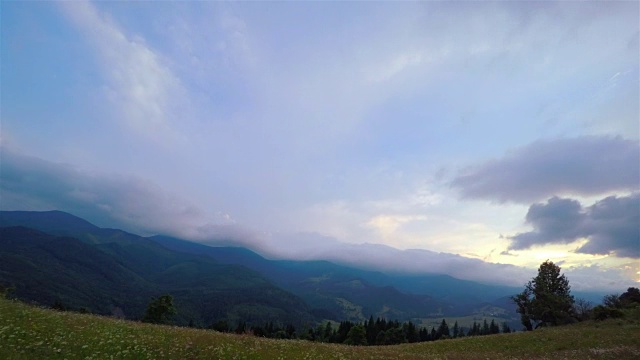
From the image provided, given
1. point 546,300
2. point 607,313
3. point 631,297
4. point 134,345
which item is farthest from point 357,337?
point 134,345

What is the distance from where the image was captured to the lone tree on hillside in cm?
6762

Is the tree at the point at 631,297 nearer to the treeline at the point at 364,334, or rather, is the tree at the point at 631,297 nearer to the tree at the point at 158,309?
the treeline at the point at 364,334

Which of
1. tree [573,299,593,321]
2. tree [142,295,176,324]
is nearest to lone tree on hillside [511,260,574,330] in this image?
tree [573,299,593,321]

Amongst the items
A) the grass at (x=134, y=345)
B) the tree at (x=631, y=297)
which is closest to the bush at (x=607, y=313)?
the tree at (x=631, y=297)

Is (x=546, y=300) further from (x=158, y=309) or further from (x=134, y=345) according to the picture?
(x=158, y=309)

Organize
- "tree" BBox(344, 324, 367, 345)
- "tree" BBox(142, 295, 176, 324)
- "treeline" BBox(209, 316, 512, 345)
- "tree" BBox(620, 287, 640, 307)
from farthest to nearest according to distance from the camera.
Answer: "treeline" BBox(209, 316, 512, 345)
"tree" BBox(344, 324, 367, 345)
"tree" BBox(142, 295, 176, 324)
"tree" BBox(620, 287, 640, 307)

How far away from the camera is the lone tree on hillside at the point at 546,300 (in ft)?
222

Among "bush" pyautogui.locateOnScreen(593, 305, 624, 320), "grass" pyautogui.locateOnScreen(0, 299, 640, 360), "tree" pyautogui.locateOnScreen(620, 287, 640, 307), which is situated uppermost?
"tree" pyautogui.locateOnScreen(620, 287, 640, 307)

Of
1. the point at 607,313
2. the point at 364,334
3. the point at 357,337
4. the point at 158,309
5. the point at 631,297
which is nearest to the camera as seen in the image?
the point at 607,313

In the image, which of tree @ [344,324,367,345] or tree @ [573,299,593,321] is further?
tree @ [344,324,367,345]

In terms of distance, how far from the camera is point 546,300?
2729 inches

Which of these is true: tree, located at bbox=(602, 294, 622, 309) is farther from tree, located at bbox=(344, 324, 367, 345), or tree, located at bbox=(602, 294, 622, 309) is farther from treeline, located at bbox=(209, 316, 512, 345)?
tree, located at bbox=(344, 324, 367, 345)

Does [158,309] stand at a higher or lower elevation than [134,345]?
lower

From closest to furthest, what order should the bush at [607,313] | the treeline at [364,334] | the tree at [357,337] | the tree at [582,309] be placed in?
the bush at [607,313]
the tree at [582,309]
the tree at [357,337]
the treeline at [364,334]
